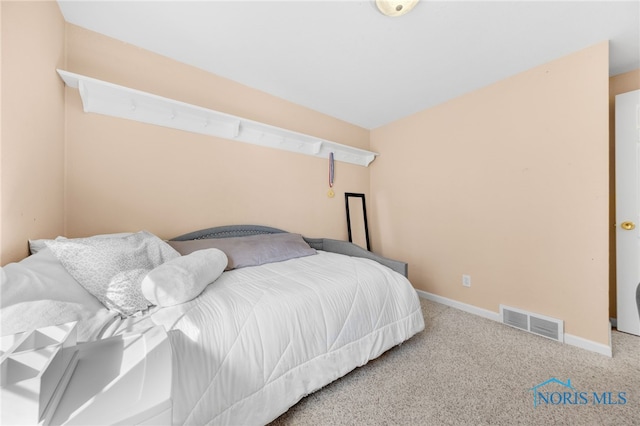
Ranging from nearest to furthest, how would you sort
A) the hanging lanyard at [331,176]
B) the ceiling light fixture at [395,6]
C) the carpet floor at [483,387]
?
the carpet floor at [483,387] → the ceiling light fixture at [395,6] → the hanging lanyard at [331,176]

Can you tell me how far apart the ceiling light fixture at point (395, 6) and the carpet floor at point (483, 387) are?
2.17m

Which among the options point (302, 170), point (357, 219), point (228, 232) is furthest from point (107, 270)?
point (357, 219)

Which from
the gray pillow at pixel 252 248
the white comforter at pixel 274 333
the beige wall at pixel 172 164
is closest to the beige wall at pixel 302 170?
the beige wall at pixel 172 164

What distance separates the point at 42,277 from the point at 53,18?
151 cm

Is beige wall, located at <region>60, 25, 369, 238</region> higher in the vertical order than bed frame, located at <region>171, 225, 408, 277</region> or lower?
higher

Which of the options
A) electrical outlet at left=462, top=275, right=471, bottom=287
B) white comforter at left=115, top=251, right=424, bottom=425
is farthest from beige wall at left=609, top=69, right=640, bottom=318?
white comforter at left=115, top=251, right=424, bottom=425

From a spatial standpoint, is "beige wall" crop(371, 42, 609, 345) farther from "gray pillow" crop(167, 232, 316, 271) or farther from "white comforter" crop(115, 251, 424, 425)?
"gray pillow" crop(167, 232, 316, 271)

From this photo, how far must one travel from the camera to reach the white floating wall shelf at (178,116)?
4.91ft

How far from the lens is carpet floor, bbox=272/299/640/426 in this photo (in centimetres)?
111

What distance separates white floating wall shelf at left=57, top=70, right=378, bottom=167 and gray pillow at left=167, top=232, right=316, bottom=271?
954 mm

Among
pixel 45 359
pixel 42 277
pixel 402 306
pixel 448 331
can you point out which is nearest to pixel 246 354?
pixel 45 359

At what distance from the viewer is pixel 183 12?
55.8 inches

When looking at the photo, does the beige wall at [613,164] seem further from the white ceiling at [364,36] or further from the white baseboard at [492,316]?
the white baseboard at [492,316]

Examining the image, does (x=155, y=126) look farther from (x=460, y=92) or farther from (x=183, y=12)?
(x=460, y=92)
